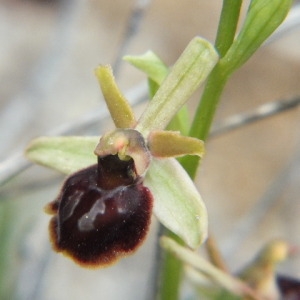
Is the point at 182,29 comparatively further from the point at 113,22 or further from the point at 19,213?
the point at 19,213

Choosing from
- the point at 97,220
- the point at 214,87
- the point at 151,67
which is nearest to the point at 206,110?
the point at 214,87

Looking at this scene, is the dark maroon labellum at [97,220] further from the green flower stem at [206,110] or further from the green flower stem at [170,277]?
the green flower stem at [170,277]

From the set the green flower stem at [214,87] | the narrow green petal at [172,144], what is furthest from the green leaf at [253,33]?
the narrow green petal at [172,144]

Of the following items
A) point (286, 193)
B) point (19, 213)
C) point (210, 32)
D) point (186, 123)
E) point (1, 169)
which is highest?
point (1, 169)

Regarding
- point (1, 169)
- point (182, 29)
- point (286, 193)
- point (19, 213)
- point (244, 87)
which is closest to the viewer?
point (1, 169)

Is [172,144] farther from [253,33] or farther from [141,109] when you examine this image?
[141,109]

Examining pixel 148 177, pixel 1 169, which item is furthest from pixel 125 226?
pixel 1 169

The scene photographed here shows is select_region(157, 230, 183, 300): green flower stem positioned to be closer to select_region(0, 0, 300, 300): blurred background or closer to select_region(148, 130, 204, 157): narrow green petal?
select_region(148, 130, 204, 157): narrow green petal
